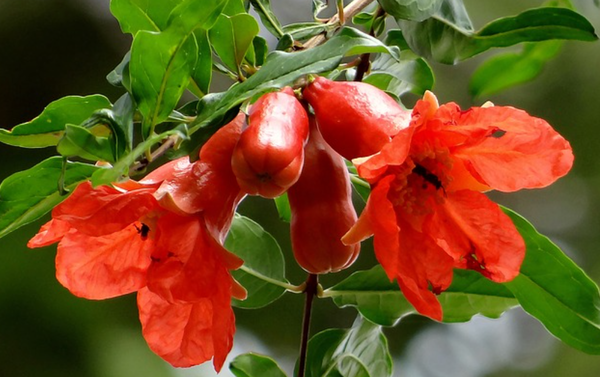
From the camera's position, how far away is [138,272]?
766mm

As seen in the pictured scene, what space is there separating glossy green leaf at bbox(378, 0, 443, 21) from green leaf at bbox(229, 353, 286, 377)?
41cm

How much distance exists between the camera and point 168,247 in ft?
2.28

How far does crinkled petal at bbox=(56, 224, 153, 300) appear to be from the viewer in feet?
2.54

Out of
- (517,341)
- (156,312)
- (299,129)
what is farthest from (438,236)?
(517,341)

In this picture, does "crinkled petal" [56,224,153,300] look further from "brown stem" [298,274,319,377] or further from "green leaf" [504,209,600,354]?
"green leaf" [504,209,600,354]

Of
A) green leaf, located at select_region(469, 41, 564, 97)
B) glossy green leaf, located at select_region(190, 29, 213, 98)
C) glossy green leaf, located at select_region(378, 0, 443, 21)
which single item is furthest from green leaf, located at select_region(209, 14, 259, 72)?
green leaf, located at select_region(469, 41, 564, 97)

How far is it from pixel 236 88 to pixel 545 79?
2.57 meters

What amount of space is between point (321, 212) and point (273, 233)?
1645mm

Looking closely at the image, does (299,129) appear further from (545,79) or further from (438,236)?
(545,79)

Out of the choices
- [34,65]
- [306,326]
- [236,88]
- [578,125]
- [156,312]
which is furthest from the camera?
[578,125]

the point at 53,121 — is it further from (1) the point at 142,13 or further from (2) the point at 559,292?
(2) the point at 559,292

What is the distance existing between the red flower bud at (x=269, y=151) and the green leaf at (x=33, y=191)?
0.54ft

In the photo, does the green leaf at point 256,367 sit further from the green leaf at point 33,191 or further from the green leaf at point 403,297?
the green leaf at point 33,191

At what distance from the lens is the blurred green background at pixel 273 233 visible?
7.85 feet
